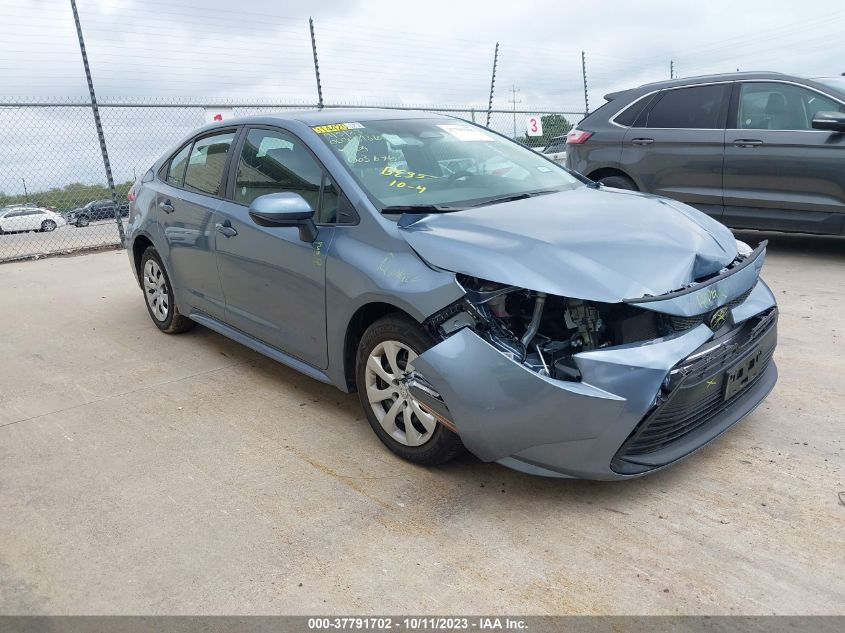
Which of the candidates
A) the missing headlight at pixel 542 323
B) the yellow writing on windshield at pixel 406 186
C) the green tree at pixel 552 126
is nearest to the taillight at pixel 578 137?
the yellow writing on windshield at pixel 406 186

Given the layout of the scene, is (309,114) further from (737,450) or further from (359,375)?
(737,450)

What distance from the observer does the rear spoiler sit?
2559 millimetres

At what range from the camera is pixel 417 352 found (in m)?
2.90

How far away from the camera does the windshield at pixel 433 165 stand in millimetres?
3406

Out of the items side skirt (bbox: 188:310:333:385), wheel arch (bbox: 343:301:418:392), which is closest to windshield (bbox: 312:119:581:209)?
wheel arch (bbox: 343:301:418:392)

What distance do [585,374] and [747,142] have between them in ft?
16.0

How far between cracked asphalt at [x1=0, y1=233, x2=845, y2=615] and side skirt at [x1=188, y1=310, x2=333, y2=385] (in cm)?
26

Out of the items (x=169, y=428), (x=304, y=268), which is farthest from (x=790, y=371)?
(x=169, y=428)

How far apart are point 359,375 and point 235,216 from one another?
4.48 feet

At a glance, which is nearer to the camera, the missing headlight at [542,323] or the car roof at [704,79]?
the missing headlight at [542,323]

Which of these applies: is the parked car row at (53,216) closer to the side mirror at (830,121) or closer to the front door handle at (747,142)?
the front door handle at (747,142)

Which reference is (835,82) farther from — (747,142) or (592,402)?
(592,402)

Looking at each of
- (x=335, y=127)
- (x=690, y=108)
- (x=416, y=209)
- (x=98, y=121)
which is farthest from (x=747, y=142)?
(x=98, y=121)

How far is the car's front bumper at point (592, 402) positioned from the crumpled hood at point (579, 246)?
0.25m
